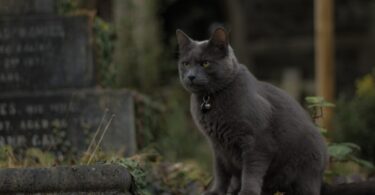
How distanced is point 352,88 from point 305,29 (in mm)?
1706

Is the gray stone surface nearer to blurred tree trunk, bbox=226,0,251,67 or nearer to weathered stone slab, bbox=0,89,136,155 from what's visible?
weathered stone slab, bbox=0,89,136,155

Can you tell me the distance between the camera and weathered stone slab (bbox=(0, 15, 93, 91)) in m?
8.38

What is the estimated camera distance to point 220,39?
5.52 m

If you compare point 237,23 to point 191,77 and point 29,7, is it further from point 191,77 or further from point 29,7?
point 191,77

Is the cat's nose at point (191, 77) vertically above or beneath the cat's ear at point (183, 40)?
beneath

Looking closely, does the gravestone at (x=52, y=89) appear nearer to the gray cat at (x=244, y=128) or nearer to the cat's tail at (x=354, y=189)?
the gray cat at (x=244, y=128)

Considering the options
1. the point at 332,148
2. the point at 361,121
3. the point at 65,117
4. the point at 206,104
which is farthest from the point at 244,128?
the point at 361,121

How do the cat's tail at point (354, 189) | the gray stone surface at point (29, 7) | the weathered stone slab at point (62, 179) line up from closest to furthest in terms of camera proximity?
the weathered stone slab at point (62, 179)
the cat's tail at point (354, 189)
the gray stone surface at point (29, 7)

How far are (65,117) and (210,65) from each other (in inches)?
115

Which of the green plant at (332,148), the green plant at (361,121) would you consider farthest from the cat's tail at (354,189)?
the green plant at (361,121)

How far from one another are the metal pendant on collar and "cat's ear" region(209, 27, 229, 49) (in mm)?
330

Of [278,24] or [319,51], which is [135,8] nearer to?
[319,51]

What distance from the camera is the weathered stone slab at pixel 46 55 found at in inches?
330

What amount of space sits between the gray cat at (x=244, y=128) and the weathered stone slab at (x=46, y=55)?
2872 mm
